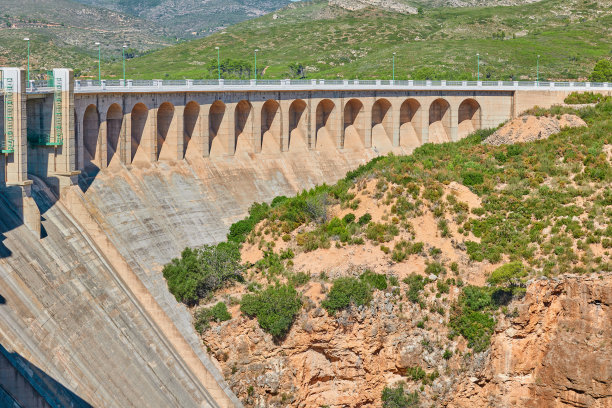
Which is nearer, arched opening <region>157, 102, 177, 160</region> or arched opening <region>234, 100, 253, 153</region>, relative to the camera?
arched opening <region>157, 102, 177, 160</region>

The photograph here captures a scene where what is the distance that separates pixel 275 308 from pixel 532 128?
41.7 meters

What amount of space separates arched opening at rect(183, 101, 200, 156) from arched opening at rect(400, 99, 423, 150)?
30551 millimetres

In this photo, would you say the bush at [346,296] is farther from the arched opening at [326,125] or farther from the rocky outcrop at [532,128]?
the arched opening at [326,125]

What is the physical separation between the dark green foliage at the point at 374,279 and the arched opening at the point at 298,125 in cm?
3107

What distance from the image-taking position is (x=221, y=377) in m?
60.3

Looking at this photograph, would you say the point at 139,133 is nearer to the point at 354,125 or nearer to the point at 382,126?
the point at 354,125

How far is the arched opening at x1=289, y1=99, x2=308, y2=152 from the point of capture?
302 ft

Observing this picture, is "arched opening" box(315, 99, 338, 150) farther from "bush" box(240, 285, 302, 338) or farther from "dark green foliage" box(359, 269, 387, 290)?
"bush" box(240, 285, 302, 338)

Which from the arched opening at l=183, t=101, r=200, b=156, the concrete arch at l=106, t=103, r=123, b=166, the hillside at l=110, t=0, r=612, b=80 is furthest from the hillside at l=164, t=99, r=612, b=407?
the hillside at l=110, t=0, r=612, b=80

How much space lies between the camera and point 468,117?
10469 cm

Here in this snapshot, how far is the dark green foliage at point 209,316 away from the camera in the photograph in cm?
6147

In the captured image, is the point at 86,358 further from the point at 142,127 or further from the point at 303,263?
the point at 142,127

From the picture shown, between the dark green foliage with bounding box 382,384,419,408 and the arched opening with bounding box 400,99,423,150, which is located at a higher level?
the arched opening with bounding box 400,99,423,150

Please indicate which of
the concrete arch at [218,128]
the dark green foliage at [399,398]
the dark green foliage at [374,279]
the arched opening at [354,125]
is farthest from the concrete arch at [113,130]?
the arched opening at [354,125]
